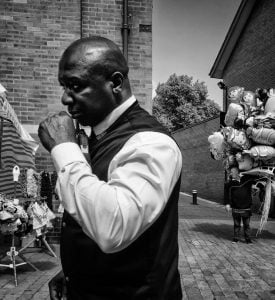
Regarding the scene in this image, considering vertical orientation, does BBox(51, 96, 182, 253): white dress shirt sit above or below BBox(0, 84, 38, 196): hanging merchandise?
above

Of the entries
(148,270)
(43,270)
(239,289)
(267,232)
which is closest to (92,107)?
(148,270)

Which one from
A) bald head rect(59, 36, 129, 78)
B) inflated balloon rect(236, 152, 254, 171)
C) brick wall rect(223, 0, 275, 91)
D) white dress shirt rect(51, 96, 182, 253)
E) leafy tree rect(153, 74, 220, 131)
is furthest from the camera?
leafy tree rect(153, 74, 220, 131)

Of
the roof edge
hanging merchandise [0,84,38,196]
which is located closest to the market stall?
hanging merchandise [0,84,38,196]

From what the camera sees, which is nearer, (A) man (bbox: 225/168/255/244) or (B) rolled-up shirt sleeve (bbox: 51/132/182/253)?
(B) rolled-up shirt sleeve (bbox: 51/132/182/253)

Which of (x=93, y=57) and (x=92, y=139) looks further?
(x=92, y=139)

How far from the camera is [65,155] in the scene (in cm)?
124

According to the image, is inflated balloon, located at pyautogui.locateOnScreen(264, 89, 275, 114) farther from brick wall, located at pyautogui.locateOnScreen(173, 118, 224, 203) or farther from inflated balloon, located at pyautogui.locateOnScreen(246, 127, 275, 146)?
brick wall, located at pyautogui.locateOnScreen(173, 118, 224, 203)

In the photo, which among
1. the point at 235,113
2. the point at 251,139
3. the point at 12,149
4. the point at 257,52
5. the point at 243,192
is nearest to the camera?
the point at 12,149

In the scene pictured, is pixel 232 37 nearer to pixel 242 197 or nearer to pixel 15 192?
pixel 242 197

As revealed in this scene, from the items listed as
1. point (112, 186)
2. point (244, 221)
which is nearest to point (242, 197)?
point (244, 221)

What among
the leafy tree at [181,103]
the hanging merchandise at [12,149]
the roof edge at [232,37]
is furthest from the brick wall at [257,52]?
the leafy tree at [181,103]

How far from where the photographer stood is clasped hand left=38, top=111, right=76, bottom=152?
130 centimetres

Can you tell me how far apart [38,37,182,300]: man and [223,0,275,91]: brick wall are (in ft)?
45.7

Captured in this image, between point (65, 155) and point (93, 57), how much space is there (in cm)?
36
